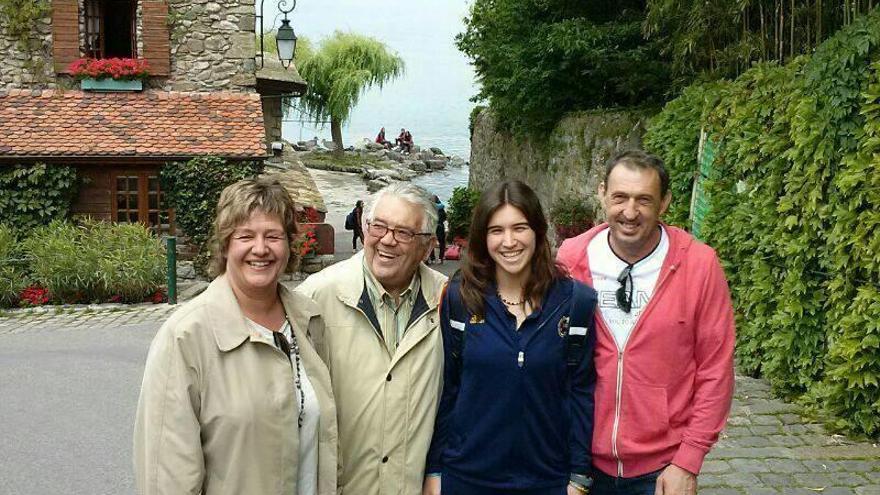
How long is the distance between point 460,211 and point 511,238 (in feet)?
64.2

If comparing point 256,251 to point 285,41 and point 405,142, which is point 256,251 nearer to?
point 285,41

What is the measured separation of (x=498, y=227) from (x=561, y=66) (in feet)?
40.3

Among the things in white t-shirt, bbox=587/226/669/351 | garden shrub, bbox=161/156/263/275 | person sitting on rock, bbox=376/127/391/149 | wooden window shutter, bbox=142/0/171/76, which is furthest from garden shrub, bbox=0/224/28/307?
person sitting on rock, bbox=376/127/391/149

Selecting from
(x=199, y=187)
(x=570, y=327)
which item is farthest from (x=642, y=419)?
(x=199, y=187)

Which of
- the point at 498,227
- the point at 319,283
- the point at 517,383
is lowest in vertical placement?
the point at 517,383

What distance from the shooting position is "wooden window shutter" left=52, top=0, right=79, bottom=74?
16625 millimetres

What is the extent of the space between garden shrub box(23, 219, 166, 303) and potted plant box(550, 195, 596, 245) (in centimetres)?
646

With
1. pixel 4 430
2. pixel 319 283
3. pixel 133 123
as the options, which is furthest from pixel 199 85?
Result: pixel 319 283

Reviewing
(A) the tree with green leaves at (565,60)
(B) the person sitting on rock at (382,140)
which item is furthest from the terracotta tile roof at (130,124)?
(B) the person sitting on rock at (382,140)

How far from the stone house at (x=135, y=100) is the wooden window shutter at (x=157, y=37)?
0.06 feet

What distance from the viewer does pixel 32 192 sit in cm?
1550

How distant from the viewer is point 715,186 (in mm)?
8148

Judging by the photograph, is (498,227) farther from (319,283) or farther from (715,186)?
(715,186)

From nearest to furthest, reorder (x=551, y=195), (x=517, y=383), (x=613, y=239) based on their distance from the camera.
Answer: (x=517, y=383)
(x=613, y=239)
(x=551, y=195)
